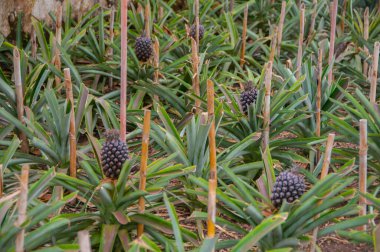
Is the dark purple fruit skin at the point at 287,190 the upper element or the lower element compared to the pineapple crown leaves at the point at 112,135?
lower

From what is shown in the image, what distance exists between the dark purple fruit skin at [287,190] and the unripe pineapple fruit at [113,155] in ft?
1.56

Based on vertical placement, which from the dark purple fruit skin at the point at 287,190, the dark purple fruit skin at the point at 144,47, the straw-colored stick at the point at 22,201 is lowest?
the dark purple fruit skin at the point at 287,190

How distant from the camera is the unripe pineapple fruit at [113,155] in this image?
206 cm

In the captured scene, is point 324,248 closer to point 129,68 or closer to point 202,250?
point 202,250

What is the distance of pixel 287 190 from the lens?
196 centimetres

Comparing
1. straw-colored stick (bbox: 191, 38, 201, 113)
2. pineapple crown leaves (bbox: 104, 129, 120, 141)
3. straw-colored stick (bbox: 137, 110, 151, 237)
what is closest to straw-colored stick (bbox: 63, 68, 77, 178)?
pineapple crown leaves (bbox: 104, 129, 120, 141)

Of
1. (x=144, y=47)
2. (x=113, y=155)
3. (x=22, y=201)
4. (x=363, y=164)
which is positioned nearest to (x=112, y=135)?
(x=113, y=155)

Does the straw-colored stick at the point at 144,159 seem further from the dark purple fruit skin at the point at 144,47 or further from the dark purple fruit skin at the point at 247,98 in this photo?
the dark purple fruit skin at the point at 144,47

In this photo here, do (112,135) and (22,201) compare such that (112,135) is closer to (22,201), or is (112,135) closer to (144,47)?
(22,201)

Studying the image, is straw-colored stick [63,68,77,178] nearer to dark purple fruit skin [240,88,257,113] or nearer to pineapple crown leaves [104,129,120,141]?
pineapple crown leaves [104,129,120,141]

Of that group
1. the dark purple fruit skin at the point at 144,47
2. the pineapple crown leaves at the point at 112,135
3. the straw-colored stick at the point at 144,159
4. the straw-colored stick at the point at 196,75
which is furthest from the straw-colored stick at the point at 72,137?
the dark purple fruit skin at the point at 144,47

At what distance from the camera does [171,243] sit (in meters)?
1.93

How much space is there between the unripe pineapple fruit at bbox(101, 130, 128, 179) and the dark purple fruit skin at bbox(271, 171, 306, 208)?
474 mm

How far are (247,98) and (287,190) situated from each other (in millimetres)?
765
